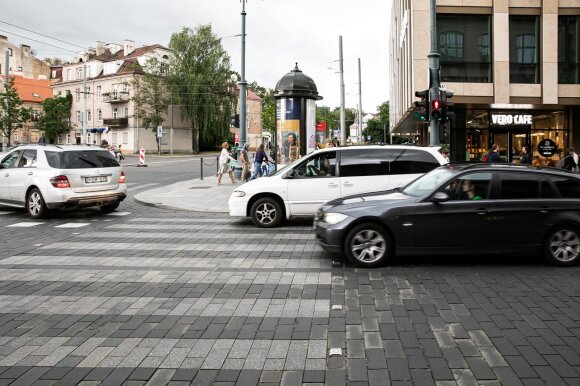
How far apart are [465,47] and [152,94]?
163ft

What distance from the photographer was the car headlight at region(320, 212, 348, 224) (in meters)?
7.16


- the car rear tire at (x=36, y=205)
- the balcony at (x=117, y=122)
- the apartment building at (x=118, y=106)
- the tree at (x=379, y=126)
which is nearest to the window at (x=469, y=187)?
the car rear tire at (x=36, y=205)

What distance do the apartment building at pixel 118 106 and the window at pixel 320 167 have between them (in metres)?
58.4

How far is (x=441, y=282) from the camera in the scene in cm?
616

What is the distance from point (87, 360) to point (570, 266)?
6.12 metres

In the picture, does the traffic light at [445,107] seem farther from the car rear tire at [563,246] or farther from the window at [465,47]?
the window at [465,47]

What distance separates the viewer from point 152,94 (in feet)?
215

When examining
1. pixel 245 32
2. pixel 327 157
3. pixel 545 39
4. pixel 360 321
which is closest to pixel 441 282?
pixel 360 321

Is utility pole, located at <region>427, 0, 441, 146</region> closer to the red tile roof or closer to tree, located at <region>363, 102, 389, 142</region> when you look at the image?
the red tile roof

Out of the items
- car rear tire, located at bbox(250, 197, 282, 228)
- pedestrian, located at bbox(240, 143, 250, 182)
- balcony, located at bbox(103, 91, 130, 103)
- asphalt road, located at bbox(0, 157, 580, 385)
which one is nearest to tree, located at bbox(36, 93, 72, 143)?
balcony, located at bbox(103, 91, 130, 103)

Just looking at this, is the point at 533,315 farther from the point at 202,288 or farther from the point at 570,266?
the point at 202,288

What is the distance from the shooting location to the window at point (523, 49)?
75.6 ft

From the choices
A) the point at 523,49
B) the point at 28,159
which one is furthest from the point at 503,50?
the point at 28,159

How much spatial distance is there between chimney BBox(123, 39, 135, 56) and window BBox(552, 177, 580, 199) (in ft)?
240
